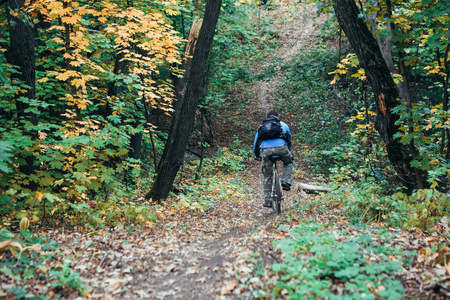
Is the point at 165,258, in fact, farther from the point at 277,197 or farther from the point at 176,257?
the point at 277,197

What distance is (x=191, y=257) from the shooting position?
4121 mm

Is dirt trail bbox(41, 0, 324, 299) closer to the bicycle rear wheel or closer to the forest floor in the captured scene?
the forest floor

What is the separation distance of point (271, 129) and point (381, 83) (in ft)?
A: 7.89

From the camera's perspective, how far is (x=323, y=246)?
3.24 m

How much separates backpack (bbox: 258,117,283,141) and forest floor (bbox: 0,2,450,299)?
175cm

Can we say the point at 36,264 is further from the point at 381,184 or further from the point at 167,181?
the point at 381,184

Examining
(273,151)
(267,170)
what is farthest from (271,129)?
(267,170)

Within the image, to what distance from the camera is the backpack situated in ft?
20.0

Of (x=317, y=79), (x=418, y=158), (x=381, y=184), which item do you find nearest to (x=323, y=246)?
(x=418, y=158)

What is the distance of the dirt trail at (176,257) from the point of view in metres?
3.21

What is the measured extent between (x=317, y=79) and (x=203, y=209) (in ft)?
49.2

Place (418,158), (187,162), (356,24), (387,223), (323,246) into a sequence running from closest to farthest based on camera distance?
(323,246), (387,223), (418,158), (356,24), (187,162)

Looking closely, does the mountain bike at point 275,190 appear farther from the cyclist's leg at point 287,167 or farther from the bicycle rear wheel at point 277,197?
the cyclist's leg at point 287,167

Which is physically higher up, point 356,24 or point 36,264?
point 356,24
